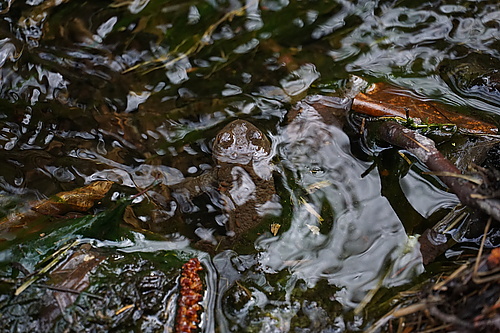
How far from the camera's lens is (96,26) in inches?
169

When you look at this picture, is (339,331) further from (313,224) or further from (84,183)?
(84,183)

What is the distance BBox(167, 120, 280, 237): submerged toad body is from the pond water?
10cm

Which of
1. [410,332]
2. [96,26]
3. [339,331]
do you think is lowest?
[339,331]

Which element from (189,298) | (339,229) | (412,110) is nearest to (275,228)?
(339,229)

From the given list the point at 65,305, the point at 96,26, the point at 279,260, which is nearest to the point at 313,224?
the point at 279,260

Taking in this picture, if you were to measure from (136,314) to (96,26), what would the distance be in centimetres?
307

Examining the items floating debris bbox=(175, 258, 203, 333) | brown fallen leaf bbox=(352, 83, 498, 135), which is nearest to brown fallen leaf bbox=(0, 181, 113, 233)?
floating debris bbox=(175, 258, 203, 333)

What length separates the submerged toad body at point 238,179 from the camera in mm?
3416

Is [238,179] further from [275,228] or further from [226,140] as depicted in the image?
[275,228]

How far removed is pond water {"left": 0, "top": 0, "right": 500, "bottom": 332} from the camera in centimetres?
267

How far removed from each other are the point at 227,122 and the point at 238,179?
0.61 metres

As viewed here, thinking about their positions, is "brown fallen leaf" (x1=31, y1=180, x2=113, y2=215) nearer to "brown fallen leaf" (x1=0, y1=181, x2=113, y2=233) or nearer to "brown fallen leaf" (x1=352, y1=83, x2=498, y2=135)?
"brown fallen leaf" (x1=0, y1=181, x2=113, y2=233)

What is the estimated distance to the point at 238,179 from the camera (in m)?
3.68

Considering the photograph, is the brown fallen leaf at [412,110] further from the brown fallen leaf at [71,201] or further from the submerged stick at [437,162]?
the brown fallen leaf at [71,201]
